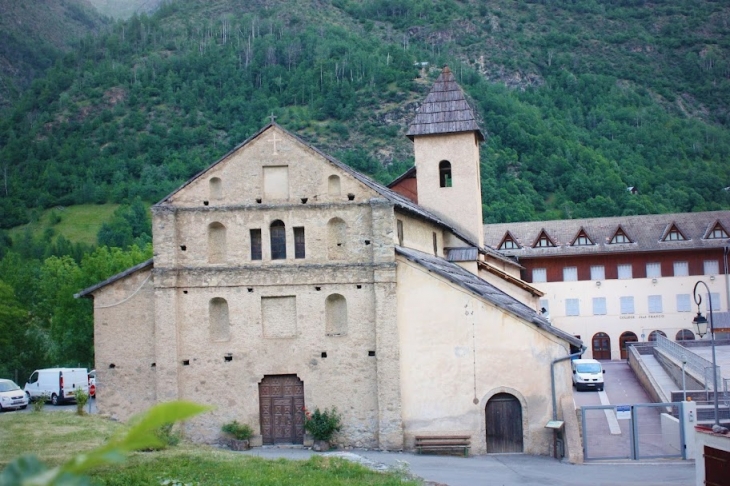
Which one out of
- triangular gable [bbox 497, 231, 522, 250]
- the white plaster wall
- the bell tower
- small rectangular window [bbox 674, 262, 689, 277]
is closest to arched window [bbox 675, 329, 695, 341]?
the white plaster wall

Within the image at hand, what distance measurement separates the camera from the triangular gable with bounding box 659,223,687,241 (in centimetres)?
6556

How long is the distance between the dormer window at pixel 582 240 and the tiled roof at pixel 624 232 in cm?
22

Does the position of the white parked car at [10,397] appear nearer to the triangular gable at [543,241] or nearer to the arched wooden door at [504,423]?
the arched wooden door at [504,423]

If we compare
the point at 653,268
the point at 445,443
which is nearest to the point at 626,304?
the point at 653,268

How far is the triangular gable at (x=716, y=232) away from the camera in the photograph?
6544 centimetres

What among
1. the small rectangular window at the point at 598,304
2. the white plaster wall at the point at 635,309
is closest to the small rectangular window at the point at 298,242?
the white plaster wall at the point at 635,309

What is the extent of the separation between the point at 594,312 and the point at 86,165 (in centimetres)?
10162

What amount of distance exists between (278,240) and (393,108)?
121 metres

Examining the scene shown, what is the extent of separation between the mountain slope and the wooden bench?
7363cm

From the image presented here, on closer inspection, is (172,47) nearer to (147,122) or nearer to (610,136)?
(147,122)

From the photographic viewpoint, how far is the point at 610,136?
457ft

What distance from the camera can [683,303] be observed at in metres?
64.9

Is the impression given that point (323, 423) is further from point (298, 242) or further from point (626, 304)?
point (626, 304)

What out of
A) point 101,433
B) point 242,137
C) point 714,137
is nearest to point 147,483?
point 101,433
